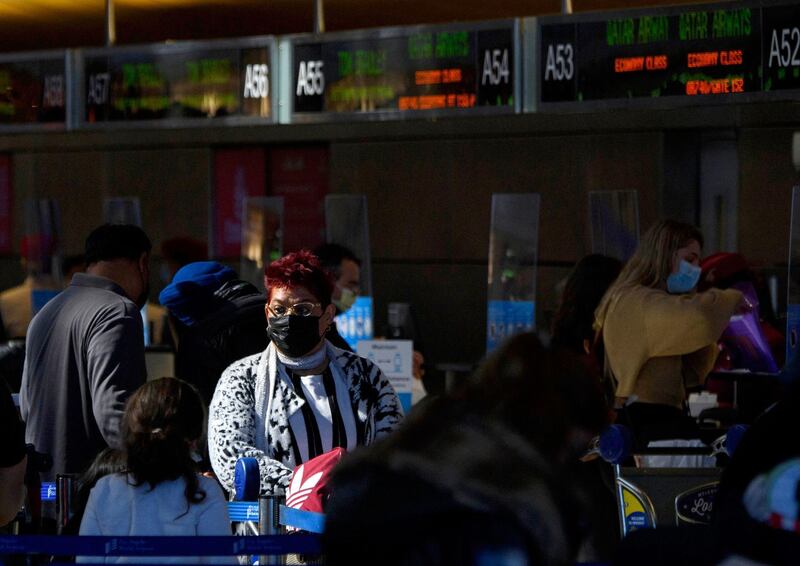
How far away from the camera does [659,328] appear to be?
4652 millimetres

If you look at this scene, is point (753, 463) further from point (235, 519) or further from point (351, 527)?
point (235, 519)

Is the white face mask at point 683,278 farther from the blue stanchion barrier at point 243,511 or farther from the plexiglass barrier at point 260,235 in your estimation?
the plexiglass barrier at point 260,235

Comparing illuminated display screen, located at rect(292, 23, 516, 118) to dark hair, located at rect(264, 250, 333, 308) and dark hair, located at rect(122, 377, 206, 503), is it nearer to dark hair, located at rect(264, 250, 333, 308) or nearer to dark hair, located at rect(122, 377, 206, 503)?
dark hair, located at rect(264, 250, 333, 308)

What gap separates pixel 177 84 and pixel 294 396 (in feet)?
15.4

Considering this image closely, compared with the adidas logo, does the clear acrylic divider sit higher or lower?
higher

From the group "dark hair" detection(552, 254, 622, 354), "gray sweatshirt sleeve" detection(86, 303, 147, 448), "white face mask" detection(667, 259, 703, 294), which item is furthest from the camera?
"dark hair" detection(552, 254, 622, 354)

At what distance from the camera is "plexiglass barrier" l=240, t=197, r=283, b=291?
347 inches

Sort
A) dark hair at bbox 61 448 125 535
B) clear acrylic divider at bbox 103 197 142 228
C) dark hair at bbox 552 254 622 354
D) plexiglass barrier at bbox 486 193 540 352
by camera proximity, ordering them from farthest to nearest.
A: clear acrylic divider at bbox 103 197 142 228, plexiglass barrier at bbox 486 193 540 352, dark hair at bbox 552 254 622 354, dark hair at bbox 61 448 125 535

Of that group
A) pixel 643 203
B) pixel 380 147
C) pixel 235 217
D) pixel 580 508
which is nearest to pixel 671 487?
pixel 580 508

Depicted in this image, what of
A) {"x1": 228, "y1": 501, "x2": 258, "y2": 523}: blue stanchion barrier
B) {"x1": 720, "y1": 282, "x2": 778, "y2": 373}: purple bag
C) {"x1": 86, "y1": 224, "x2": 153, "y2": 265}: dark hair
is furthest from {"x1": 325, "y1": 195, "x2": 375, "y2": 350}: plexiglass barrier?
{"x1": 228, "y1": 501, "x2": 258, "y2": 523}: blue stanchion barrier

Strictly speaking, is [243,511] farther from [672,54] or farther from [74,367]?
[672,54]

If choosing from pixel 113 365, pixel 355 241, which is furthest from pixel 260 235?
pixel 113 365

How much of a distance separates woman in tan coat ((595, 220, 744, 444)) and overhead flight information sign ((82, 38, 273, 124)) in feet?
11.0

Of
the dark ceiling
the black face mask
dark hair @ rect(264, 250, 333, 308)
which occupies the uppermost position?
the dark ceiling
